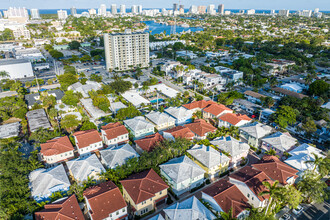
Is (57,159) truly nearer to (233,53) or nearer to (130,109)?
(130,109)

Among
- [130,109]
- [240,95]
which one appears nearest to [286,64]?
[240,95]

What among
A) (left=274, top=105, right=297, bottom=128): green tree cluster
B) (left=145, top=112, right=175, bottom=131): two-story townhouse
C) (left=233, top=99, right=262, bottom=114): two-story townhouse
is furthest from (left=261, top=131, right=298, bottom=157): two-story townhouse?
(left=145, top=112, right=175, bottom=131): two-story townhouse

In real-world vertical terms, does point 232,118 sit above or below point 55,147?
above

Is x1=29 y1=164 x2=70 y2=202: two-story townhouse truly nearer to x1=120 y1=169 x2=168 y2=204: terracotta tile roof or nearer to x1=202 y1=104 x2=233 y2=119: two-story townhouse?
x1=120 y1=169 x2=168 y2=204: terracotta tile roof

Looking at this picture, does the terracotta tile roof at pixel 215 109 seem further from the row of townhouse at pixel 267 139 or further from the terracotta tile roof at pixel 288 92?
the terracotta tile roof at pixel 288 92

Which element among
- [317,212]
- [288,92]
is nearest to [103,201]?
[317,212]

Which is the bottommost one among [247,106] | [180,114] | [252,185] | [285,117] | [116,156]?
[247,106]

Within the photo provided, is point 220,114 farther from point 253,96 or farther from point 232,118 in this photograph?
point 253,96
